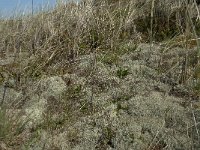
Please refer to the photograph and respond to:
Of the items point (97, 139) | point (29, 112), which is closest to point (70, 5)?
point (29, 112)

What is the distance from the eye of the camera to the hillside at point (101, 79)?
3.55m

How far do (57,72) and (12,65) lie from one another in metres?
0.61

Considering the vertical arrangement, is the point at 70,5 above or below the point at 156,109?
above

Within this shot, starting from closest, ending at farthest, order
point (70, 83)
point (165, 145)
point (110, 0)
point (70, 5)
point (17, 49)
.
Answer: point (165, 145) < point (70, 83) < point (17, 49) < point (70, 5) < point (110, 0)

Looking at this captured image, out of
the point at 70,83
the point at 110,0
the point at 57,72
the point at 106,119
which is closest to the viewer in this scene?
the point at 106,119

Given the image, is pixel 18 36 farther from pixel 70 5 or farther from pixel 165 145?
pixel 165 145

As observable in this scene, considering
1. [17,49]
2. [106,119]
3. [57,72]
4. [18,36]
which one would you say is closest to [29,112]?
[106,119]

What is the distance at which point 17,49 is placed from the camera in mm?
5832

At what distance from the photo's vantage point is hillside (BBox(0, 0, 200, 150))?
140 inches

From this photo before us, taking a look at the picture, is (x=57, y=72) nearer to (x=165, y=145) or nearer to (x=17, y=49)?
(x=17, y=49)

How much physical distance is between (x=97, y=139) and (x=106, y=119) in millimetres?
257

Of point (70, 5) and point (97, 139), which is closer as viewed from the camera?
point (97, 139)

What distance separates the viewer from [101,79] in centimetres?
457

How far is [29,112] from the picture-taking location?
3955 mm
